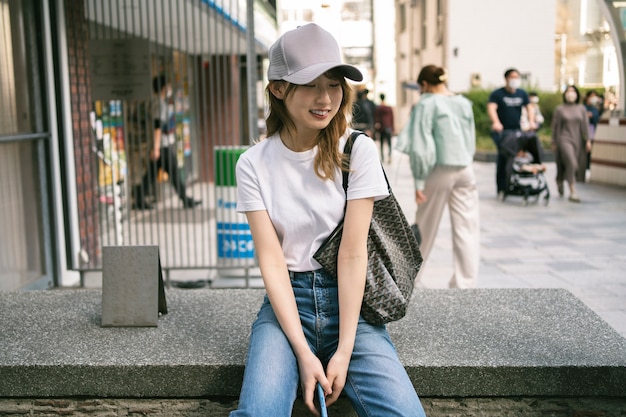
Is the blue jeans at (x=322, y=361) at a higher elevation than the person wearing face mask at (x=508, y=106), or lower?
lower

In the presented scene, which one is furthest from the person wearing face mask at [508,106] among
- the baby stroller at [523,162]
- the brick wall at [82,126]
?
the brick wall at [82,126]

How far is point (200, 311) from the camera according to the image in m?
3.61

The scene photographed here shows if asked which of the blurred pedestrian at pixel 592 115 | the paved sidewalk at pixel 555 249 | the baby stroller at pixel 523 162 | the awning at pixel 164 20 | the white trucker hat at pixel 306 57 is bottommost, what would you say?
the paved sidewalk at pixel 555 249

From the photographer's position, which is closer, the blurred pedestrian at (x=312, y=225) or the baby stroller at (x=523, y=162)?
the blurred pedestrian at (x=312, y=225)

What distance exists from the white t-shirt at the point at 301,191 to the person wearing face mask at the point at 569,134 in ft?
Answer: 33.1

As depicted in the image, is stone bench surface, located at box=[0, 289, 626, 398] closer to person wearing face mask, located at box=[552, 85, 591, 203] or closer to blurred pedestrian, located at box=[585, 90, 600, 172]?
person wearing face mask, located at box=[552, 85, 591, 203]

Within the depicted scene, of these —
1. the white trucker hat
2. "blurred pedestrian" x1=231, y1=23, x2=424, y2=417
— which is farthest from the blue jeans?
the white trucker hat

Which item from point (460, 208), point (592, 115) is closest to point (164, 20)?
point (460, 208)

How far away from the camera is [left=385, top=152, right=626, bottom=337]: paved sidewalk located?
6.46 m

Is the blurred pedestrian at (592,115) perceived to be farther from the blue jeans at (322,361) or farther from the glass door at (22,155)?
the blue jeans at (322,361)

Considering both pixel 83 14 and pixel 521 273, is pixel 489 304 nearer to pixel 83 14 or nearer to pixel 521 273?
pixel 521 273

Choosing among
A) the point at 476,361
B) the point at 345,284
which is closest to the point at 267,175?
the point at 345,284

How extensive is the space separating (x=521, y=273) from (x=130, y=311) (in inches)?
180

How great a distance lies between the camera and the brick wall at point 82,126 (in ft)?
20.6
